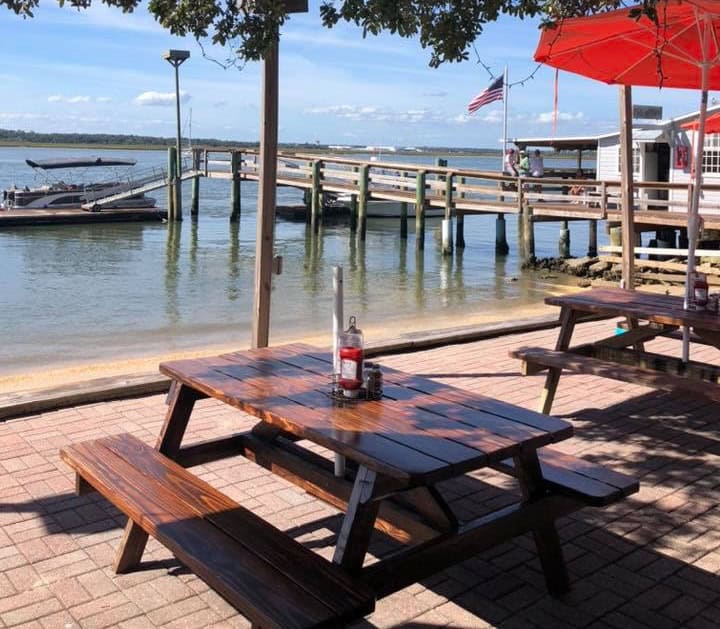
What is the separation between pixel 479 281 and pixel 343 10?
15.0 m

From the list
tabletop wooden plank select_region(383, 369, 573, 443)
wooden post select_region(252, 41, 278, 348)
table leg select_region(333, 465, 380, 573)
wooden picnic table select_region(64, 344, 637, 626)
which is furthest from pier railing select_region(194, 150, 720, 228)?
table leg select_region(333, 465, 380, 573)

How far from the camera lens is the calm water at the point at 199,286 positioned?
40.1 feet

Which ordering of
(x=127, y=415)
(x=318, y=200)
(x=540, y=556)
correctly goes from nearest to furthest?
(x=540, y=556)
(x=127, y=415)
(x=318, y=200)

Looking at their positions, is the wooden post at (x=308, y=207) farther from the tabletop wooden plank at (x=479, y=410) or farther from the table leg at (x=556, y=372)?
the tabletop wooden plank at (x=479, y=410)

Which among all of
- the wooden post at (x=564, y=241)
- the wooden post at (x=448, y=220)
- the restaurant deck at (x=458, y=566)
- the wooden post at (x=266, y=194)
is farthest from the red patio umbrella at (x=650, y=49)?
the wooden post at (x=448, y=220)

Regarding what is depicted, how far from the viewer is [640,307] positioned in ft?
16.9

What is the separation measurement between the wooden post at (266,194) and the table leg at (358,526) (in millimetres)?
2760

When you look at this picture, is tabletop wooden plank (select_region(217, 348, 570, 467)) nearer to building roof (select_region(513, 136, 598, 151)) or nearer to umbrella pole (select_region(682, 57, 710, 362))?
umbrella pole (select_region(682, 57, 710, 362))

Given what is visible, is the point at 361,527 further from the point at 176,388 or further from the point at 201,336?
the point at 201,336

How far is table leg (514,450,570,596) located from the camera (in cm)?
298

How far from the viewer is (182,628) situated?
9.34 ft

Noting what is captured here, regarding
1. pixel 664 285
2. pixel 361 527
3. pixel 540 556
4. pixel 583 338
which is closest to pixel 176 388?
pixel 361 527

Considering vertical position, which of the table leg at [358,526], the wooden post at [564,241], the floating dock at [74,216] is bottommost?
the table leg at [358,526]

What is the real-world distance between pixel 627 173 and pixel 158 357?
220 inches
